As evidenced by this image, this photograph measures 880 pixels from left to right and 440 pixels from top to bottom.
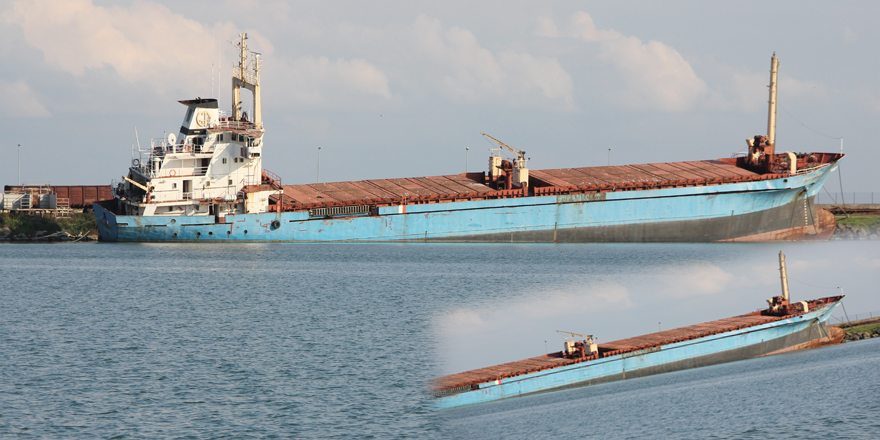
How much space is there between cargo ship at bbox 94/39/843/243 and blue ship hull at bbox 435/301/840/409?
9679 millimetres

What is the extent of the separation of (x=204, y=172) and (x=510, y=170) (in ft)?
69.6

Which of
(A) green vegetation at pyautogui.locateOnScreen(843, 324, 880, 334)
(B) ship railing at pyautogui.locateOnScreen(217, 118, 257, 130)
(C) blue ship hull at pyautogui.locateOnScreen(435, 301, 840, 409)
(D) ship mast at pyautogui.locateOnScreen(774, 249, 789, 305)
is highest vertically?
(B) ship railing at pyautogui.locateOnScreen(217, 118, 257, 130)

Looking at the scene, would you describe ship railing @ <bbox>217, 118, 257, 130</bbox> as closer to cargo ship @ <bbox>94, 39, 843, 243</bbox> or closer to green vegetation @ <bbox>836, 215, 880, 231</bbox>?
cargo ship @ <bbox>94, 39, 843, 243</bbox>

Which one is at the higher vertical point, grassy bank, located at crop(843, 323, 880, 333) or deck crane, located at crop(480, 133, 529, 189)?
deck crane, located at crop(480, 133, 529, 189)

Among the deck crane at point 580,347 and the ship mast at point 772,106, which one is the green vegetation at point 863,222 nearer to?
the ship mast at point 772,106

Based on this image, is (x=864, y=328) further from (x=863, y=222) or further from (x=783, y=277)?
(x=863, y=222)

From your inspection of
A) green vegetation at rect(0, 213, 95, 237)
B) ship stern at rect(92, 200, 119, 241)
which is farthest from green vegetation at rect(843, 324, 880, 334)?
green vegetation at rect(0, 213, 95, 237)

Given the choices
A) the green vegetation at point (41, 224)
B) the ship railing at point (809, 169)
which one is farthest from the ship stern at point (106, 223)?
the ship railing at point (809, 169)

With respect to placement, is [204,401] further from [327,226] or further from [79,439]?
[327,226]

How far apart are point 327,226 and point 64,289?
18.2 meters

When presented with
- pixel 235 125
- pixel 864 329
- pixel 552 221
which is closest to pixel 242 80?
pixel 235 125

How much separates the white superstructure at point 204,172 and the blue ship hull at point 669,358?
996 inches

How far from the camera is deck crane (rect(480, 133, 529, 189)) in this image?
53.8 metres

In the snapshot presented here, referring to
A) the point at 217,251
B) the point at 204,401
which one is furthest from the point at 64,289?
the point at 204,401
